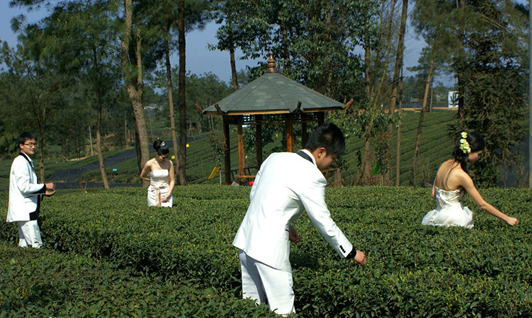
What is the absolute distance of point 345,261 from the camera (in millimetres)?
4379

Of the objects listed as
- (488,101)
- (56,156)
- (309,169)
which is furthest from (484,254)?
(56,156)

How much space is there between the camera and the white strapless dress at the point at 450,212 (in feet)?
16.8

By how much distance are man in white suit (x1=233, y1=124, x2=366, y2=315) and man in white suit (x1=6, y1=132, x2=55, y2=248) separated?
404cm

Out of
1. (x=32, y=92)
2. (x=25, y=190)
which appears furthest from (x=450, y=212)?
(x=32, y=92)

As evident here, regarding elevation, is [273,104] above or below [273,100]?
below

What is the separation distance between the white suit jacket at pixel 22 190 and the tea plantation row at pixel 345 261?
2.44ft

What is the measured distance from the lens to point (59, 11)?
17203 mm

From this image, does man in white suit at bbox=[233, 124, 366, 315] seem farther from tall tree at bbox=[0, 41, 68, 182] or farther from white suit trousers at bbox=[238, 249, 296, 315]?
tall tree at bbox=[0, 41, 68, 182]

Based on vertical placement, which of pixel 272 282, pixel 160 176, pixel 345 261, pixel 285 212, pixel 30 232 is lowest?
pixel 30 232

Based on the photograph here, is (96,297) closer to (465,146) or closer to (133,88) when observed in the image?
(465,146)

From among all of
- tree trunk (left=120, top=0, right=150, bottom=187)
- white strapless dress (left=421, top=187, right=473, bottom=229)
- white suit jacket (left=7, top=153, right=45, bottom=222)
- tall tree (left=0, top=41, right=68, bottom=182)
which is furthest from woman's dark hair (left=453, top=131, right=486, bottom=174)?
tall tree (left=0, top=41, right=68, bottom=182)

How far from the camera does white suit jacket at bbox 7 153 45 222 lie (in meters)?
6.17

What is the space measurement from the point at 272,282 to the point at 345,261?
1395 millimetres

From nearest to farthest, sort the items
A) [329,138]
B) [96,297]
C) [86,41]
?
[329,138] < [96,297] < [86,41]
